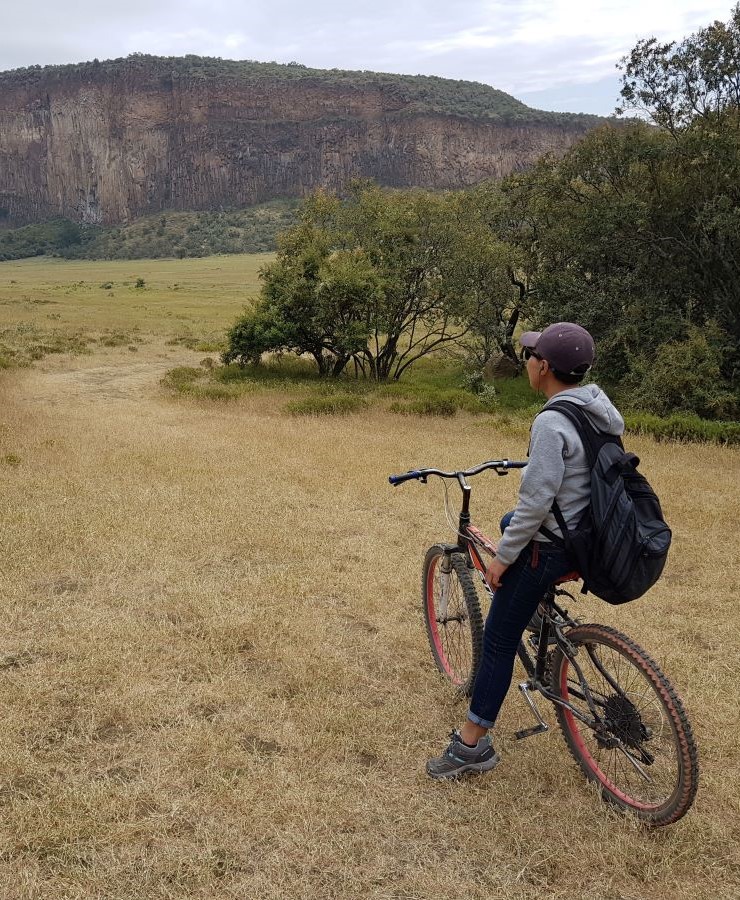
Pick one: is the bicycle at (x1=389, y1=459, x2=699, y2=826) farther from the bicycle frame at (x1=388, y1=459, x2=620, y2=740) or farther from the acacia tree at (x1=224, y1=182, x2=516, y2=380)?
the acacia tree at (x1=224, y1=182, x2=516, y2=380)

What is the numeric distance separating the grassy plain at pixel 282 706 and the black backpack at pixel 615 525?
1364 millimetres

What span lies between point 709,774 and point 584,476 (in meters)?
2.11

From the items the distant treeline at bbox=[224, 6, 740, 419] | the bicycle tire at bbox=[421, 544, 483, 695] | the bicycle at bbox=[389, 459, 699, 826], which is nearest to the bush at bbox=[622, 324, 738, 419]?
the distant treeline at bbox=[224, 6, 740, 419]

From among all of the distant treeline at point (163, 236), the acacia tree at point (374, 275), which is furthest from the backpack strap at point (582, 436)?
the distant treeline at point (163, 236)

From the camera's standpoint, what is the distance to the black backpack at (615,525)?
316cm

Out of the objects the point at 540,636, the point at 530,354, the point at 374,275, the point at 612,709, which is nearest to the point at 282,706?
the point at 540,636

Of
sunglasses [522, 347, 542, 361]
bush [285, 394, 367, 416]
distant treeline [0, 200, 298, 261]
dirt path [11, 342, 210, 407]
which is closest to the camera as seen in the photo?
sunglasses [522, 347, 542, 361]

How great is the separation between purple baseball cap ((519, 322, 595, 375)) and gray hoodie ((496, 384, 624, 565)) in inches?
4.6

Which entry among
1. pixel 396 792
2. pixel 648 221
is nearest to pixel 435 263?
pixel 648 221

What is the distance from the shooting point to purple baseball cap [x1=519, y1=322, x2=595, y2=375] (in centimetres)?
329

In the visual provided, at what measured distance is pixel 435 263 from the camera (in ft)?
74.1

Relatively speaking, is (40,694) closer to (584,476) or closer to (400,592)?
(400,592)

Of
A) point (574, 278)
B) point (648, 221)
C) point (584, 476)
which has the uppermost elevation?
point (648, 221)

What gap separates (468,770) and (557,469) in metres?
1.91
